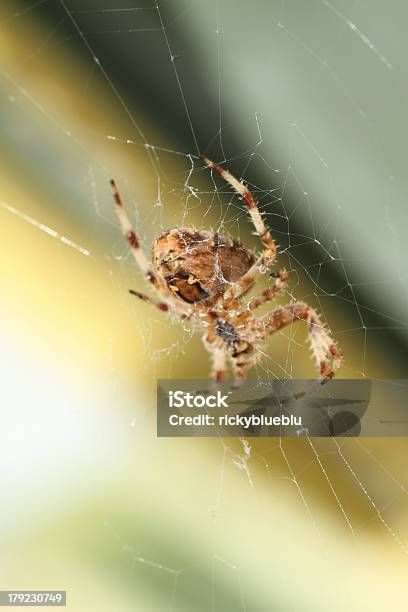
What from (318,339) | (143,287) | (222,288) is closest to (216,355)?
(222,288)

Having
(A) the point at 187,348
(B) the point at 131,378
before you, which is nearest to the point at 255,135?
(A) the point at 187,348

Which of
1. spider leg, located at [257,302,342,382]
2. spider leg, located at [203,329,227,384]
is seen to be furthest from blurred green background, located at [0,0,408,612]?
spider leg, located at [203,329,227,384]

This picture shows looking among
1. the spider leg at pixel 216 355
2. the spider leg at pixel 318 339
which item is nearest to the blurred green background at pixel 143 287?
the spider leg at pixel 318 339

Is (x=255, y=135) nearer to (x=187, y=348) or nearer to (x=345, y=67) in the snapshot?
(x=345, y=67)

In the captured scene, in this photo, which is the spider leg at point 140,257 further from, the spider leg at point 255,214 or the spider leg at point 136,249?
the spider leg at point 255,214

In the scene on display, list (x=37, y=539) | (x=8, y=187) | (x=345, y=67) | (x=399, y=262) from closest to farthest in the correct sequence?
(x=345, y=67)
(x=399, y=262)
(x=37, y=539)
(x=8, y=187)
